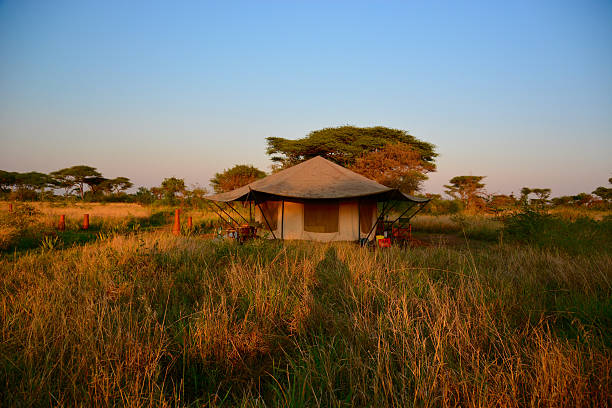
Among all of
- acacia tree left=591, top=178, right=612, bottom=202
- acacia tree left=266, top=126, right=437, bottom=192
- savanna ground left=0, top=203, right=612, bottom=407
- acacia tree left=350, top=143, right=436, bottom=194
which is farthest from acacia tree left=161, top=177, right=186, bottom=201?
acacia tree left=591, top=178, right=612, bottom=202

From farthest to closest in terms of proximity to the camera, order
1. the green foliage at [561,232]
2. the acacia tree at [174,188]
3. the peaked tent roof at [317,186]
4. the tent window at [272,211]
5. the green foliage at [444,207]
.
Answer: the acacia tree at [174,188] → the green foliage at [444,207] → the tent window at [272,211] → the peaked tent roof at [317,186] → the green foliage at [561,232]

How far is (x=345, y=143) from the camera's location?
25.4 meters

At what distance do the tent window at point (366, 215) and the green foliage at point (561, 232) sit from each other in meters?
5.07

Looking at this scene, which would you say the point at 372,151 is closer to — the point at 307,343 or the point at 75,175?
the point at 307,343

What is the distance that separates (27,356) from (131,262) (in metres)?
2.67

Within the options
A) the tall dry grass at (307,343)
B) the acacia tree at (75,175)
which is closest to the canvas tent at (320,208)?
the tall dry grass at (307,343)

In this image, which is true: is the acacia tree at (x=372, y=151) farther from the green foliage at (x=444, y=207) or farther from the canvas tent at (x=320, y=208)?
the canvas tent at (x=320, y=208)

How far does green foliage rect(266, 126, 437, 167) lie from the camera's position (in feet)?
80.7

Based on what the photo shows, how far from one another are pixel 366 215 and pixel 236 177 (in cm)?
2136

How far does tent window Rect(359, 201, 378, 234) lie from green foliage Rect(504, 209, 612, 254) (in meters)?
5.07

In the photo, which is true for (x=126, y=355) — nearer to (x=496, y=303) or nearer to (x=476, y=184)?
(x=496, y=303)

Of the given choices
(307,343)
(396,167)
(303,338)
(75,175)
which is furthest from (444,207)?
(75,175)

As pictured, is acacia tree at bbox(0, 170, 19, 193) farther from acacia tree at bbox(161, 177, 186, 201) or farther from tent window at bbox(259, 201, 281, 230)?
tent window at bbox(259, 201, 281, 230)

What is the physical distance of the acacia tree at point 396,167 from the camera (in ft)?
69.2
